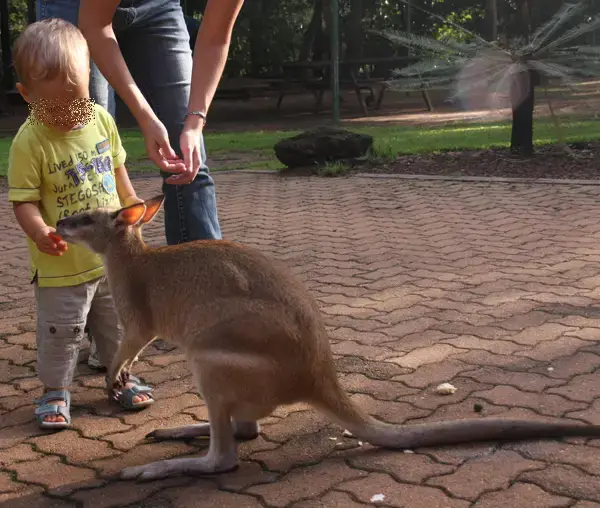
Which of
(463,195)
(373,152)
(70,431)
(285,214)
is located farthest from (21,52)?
(373,152)

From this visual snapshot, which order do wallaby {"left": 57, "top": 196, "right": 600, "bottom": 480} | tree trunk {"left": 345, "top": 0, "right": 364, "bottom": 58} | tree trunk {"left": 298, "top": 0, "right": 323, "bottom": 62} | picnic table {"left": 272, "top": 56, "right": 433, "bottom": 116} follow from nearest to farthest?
1. wallaby {"left": 57, "top": 196, "right": 600, "bottom": 480}
2. picnic table {"left": 272, "top": 56, "right": 433, "bottom": 116}
3. tree trunk {"left": 345, "top": 0, "right": 364, "bottom": 58}
4. tree trunk {"left": 298, "top": 0, "right": 323, "bottom": 62}

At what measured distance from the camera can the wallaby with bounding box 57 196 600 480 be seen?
2.62 m

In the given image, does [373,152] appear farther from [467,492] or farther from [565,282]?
[467,492]

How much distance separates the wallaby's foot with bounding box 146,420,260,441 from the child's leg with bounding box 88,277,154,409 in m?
0.37

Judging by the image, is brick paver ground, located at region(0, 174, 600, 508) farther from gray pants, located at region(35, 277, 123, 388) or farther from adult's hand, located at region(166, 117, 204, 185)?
adult's hand, located at region(166, 117, 204, 185)

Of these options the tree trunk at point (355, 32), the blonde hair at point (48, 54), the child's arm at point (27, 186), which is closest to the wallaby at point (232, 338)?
the child's arm at point (27, 186)

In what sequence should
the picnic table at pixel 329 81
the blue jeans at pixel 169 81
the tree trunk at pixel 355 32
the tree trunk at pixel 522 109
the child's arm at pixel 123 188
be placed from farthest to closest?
the tree trunk at pixel 355 32, the picnic table at pixel 329 81, the tree trunk at pixel 522 109, the blue jeans at pixel 169 81, the child's arm at pixel 123 188

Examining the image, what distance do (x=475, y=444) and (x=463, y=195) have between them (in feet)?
18.1

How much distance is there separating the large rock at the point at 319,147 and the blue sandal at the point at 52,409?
688 cm

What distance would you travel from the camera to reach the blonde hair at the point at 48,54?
3.06 metres

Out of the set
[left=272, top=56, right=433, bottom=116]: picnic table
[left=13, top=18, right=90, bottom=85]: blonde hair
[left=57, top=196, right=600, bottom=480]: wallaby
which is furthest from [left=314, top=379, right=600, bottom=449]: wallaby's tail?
[left=272, top=56, right=433, bottom=116]: picnic table

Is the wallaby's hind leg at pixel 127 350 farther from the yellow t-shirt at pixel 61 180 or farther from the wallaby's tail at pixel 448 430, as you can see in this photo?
the wallaby's tail at pixel 448 430

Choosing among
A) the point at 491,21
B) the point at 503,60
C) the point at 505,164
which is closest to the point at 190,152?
the point at 503,60

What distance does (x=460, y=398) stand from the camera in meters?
3.41
